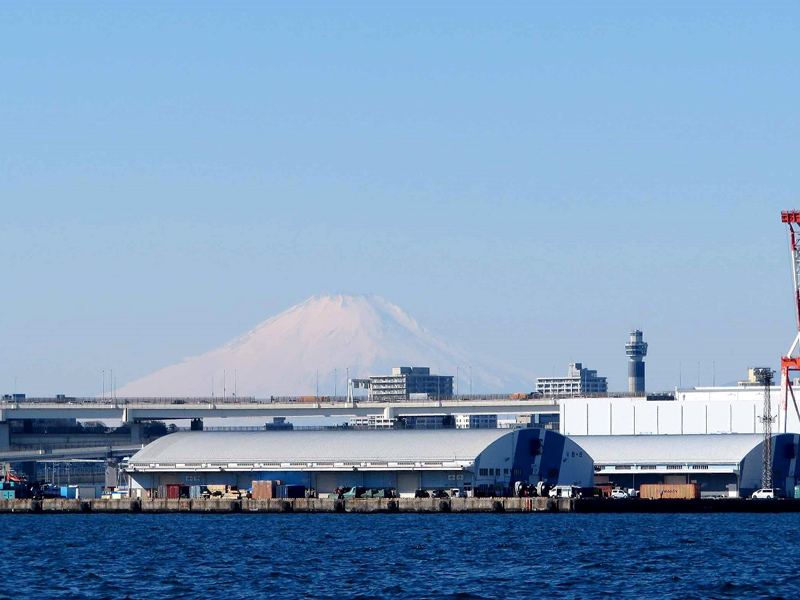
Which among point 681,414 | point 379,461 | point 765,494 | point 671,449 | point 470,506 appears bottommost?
point 470,506

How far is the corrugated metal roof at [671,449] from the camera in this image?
14362 centimetres

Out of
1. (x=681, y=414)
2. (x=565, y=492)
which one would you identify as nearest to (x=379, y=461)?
(x=565, y=492)

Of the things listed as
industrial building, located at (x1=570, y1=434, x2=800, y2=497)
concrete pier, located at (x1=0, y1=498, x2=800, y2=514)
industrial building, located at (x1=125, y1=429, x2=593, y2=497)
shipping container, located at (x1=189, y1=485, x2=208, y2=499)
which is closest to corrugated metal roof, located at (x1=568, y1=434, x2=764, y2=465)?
industrial building, located at (x1=570, y1=434, x2=800, y2=497)

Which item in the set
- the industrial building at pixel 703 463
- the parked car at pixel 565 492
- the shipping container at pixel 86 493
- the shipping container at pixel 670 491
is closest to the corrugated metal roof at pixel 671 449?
the industrial building at pixel 703 463

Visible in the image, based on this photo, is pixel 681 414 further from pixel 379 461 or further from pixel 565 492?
pixel 379 461

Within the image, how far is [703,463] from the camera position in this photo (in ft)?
470

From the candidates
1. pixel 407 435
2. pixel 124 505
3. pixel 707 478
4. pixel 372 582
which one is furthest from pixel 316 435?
pixel 372 582

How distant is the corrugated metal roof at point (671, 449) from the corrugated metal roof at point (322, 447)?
531 inches

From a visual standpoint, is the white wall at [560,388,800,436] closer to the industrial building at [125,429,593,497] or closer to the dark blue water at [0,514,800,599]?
the industrial building at [125,429,593,497]

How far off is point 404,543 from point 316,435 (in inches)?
2094

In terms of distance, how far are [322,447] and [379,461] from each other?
22.6 ft

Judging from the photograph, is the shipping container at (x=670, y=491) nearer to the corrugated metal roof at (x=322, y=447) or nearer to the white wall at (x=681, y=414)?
the corrugated metal roof at (x=322, y=447)

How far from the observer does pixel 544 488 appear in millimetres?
135250

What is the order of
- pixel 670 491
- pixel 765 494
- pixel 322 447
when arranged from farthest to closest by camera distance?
pixel 322 447, pixel 765 494, pixel 670 491
